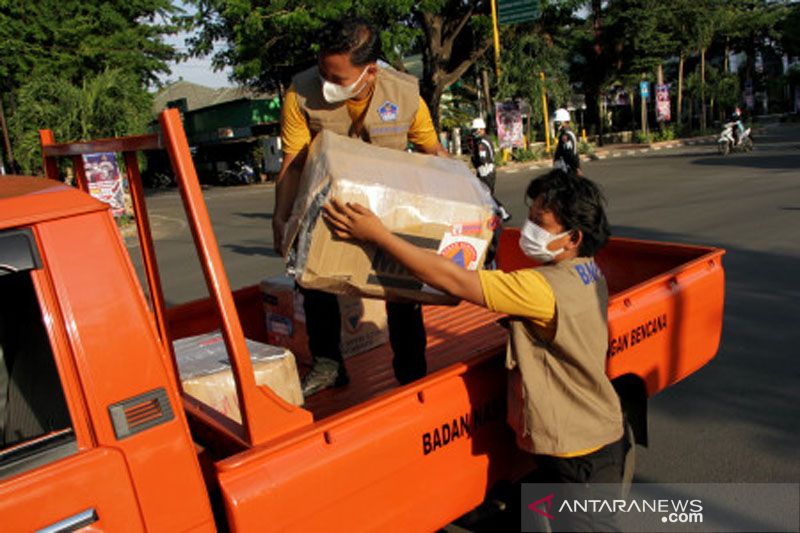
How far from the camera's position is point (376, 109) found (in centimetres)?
301

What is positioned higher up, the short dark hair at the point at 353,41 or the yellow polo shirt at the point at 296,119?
the short dark hair at the point at 353,41

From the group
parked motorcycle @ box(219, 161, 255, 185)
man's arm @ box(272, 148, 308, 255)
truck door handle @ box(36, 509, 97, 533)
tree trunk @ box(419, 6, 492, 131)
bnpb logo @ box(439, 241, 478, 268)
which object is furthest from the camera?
parked motorcycle @ box(219, 161, 255, 185)

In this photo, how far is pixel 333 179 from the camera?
229 centimetres

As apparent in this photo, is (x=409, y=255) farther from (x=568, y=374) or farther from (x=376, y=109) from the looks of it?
(x=376, y=109)

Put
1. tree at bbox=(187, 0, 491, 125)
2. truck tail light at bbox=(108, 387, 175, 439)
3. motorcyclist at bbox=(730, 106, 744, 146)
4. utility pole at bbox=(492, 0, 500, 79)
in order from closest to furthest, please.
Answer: truck tail light at bbox=(108, 387, 175, 439), motorcyclist at bbox=(730, 106, 744, 146), tree at bbox=(187, 0, 491, 125), utility pole at bbox=(492, 0, 500, 79)

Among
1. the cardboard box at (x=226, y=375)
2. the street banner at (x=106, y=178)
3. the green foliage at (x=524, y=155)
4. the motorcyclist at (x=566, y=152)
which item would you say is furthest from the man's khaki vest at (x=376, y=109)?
the green foliage at (x=524, y=155)

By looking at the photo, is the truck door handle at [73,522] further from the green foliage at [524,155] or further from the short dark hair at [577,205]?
the green foliage at [524,155]

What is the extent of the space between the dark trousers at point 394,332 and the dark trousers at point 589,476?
36.0 inches

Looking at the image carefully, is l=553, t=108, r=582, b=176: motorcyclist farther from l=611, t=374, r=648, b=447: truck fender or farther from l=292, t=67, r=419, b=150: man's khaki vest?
l=292, t=67, r=419, b=150: man's khaki vest

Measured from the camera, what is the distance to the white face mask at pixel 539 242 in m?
2.37

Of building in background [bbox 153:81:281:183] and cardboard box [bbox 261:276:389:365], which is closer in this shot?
cardboard box [bbox 261:276:389:365]

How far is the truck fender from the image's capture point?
127 inches

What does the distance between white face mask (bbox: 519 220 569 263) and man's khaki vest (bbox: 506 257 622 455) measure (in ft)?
0.16

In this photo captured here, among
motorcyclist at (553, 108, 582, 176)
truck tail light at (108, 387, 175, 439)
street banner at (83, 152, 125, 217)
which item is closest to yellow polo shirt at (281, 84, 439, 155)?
truck tail light at (108, 387, 175, 439)
